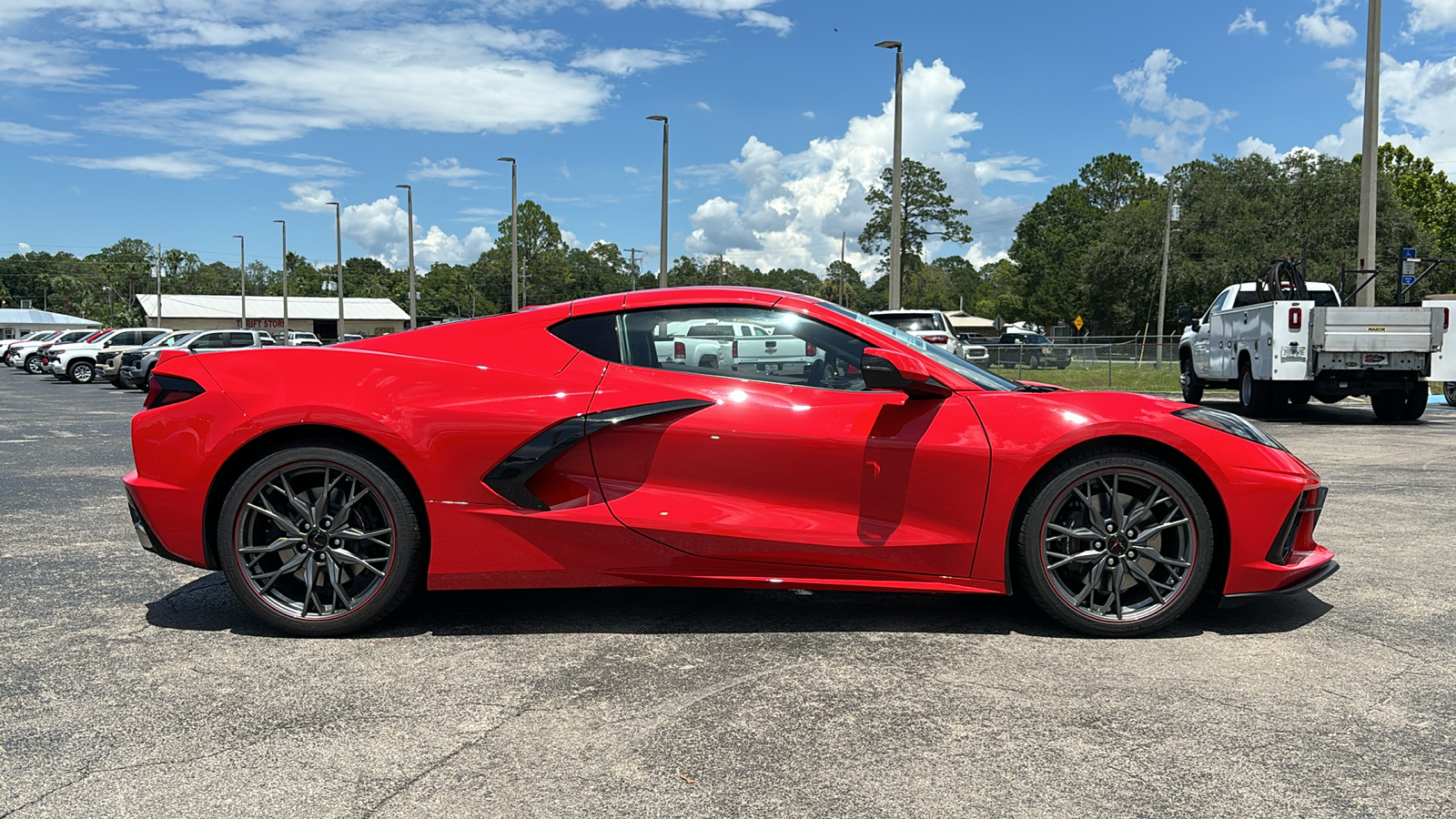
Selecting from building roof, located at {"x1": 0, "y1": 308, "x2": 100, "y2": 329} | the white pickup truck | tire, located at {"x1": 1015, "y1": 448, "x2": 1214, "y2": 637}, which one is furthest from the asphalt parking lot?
building roof, located at {"x1": 0, "y1": 308, "x2": 100, "y2": 329}

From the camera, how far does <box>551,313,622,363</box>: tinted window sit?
4.10m

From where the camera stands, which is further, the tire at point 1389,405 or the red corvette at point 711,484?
the tire at point 1389,405

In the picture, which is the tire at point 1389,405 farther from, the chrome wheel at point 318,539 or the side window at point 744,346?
the chrome wheel at point 318,539

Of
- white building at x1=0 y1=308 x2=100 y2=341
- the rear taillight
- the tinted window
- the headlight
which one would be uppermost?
white building at x1=0 y1=308 x2=100 y2=341

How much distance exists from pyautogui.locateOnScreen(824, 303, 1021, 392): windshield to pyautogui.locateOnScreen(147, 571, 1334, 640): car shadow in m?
0.99

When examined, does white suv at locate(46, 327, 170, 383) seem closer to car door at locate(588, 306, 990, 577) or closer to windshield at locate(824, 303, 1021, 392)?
car door at locate(588, 306, 990, 577)

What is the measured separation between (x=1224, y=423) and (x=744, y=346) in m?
1.95

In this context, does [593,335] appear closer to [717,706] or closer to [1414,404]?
[717,706]

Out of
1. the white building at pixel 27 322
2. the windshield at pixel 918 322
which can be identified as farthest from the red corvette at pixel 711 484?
the white building at pixel 27 322

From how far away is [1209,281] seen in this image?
55688 millimetres

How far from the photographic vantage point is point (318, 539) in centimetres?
401

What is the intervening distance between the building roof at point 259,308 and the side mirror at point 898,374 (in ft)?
313

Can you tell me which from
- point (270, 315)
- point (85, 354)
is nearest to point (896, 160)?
point (85, 354)

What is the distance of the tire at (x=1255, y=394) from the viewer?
1427cm
